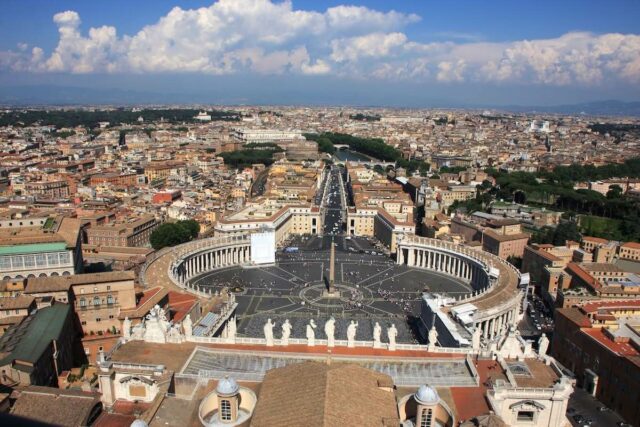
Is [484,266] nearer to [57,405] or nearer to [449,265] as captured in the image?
[449,265]

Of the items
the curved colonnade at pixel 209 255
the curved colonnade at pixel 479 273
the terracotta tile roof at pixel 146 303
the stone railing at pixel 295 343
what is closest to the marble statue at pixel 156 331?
the stone railing at pixel 295 343

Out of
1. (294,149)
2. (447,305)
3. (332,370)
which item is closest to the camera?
(332,370)

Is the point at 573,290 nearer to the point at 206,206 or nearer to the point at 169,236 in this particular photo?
the point at 169,236

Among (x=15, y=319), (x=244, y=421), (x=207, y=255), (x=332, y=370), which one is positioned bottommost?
(x=207, y=255)

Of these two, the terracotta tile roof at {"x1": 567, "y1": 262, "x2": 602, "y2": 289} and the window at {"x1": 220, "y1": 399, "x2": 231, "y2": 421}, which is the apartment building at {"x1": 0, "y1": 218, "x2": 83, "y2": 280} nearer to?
the window at {"x1": 220, "y1": 399, "x2": 231, "y2": 421}

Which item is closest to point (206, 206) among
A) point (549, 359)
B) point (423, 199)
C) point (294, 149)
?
point (423, 199)

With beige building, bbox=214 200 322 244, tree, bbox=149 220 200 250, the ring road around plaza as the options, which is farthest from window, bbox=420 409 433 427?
tree, bbox=149 220 200 250
